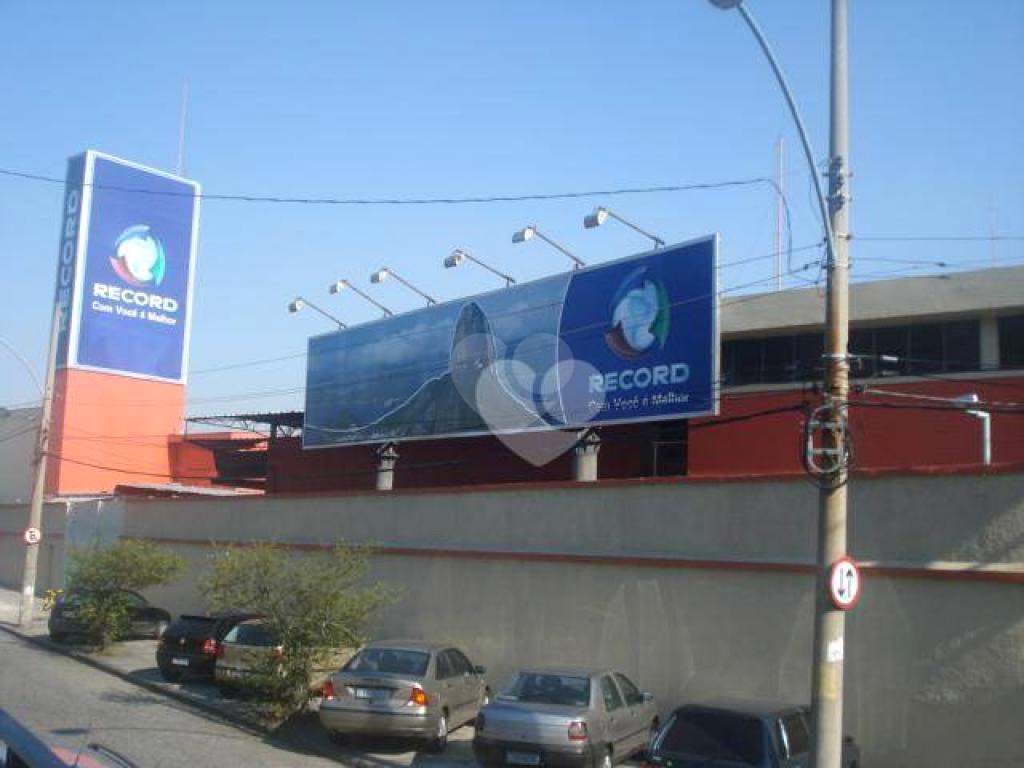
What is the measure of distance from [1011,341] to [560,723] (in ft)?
47.9

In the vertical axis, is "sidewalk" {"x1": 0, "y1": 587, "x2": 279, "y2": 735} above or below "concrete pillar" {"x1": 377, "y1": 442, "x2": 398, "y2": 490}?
below

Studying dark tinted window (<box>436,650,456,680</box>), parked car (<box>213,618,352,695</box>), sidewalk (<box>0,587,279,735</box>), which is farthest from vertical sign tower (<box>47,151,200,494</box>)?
dark tinted window (<box>436,650,456,680</box>)

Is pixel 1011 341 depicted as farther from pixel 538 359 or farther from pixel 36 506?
pixel 36 506

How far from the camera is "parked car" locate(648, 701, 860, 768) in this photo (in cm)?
1002

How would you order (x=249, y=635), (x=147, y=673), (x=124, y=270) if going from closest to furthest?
(x=249, y=635) < (x=147, y=673) < (x=124, y=270)

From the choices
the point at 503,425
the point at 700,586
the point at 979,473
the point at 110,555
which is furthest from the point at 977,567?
the point at 110,555

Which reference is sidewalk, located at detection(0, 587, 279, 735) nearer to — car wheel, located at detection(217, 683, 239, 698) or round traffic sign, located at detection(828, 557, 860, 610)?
car wheel, located at detection(217, 683, 239, 698)

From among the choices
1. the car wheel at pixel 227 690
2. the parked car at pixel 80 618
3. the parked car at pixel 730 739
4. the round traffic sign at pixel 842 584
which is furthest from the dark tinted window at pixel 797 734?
the parked car at pixel 80 618

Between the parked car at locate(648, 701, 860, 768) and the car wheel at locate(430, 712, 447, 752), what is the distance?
4.53m

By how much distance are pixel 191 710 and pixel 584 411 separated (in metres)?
10.8

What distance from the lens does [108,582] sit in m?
24.6

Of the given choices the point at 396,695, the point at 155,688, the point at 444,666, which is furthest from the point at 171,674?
the point at 396,695

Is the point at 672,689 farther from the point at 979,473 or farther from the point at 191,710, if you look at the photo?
the point at 191,710

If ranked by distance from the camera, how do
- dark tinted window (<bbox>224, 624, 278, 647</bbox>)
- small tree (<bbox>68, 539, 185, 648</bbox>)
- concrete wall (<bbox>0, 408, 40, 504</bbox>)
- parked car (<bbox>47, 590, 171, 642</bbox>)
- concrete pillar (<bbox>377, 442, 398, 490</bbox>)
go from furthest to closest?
concrete wall (<bbox>0, 408, 40, 504</bbox>)
concrete pillar (<bbox>377, 442, 398, 490</bbox>)
parked car (<bbox>47, 590, 171, 642</bbox>)
small tree (<bbox>68, 539, 185, 648</bbox>)
dark tinted window (<bbox>224, 624, 278, 647</bbox>)
